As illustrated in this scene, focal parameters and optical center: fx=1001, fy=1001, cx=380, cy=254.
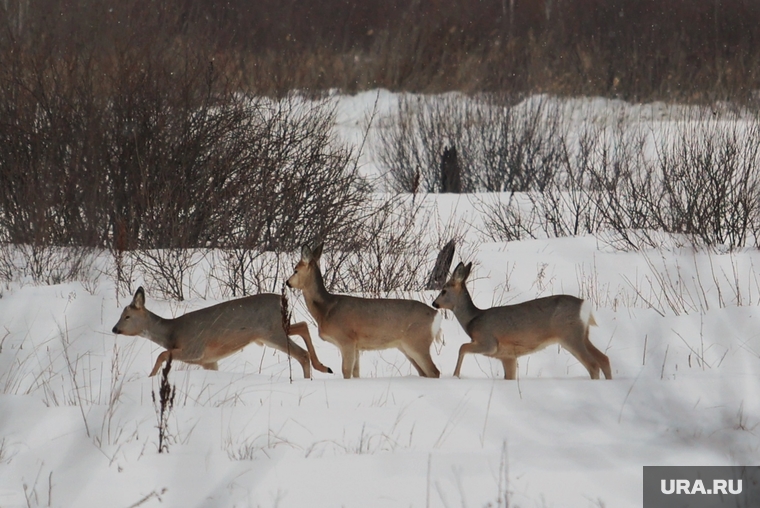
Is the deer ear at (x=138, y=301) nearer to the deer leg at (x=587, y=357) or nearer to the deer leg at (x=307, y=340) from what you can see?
the deer leg at (x=307, y=340)

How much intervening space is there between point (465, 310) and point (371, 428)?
180 cm

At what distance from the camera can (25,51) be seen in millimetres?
14219

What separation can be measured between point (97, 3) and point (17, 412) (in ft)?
38.4

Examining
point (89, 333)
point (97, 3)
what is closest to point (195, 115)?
point (97, 3)

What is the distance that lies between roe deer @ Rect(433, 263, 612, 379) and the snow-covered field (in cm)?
29

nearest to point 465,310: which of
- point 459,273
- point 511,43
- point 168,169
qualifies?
point 459,273

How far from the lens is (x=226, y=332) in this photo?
269 inches

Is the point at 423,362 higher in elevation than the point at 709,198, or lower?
lower

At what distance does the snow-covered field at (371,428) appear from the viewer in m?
4.85

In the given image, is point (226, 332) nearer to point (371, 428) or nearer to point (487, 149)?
point (371, 428)

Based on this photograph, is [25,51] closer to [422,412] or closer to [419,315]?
[419,315]

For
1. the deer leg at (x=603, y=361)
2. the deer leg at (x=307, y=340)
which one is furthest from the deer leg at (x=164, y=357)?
the deer leg at (x=603, y=361)

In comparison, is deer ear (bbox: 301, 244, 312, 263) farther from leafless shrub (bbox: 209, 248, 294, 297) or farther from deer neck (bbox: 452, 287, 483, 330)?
leafless shrub (bbox: 209, 248, 294, 297)

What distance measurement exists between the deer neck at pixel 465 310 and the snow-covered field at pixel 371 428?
0.65 meters
